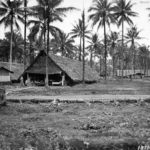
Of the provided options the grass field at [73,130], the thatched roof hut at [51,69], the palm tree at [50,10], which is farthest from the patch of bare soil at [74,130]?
the thatched roof hut at [51,69]

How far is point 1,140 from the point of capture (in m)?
6.14

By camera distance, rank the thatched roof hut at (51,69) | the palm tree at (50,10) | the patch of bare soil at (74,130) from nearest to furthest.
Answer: the patch of bare soil at (74,130)
the palm tree at (50,10)
the thatched roof hut at (51,69)

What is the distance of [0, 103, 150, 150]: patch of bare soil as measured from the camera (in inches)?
231

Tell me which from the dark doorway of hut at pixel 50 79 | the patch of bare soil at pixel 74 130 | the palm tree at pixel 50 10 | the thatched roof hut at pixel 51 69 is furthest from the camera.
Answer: the dark doorway of hut at pixel 50 79

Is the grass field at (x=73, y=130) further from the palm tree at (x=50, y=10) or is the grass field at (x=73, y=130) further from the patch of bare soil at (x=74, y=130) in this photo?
the palm tree at (x=50, y=10)

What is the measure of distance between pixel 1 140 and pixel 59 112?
4.49 m

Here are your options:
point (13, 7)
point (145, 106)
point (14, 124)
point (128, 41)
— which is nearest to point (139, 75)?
point (128, 41)

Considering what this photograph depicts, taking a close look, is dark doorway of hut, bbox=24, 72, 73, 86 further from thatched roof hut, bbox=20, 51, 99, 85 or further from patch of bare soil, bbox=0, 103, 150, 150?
patch of bare soil, bbox=0, 103, 150, 150

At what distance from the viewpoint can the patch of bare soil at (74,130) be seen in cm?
588

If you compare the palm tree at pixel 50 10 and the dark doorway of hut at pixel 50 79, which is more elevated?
the palm tree at pixel 50 10

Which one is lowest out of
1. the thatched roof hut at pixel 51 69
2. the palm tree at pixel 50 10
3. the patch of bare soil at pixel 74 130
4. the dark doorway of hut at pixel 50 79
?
the patch of bare soil at pixel 74 130

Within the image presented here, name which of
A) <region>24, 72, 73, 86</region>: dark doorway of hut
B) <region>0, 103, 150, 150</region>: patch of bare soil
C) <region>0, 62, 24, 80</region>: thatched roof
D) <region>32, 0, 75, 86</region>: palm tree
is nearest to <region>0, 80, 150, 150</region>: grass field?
<region>0, 103, 150, 150</region>: patch of bare soil

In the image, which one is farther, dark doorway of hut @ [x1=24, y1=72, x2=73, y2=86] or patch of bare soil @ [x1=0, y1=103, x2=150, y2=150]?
dark doorway of hut @ [x1=24, y1=72, x2=73, y2=86]

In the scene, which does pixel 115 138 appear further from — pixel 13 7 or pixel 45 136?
pixel 13 7
